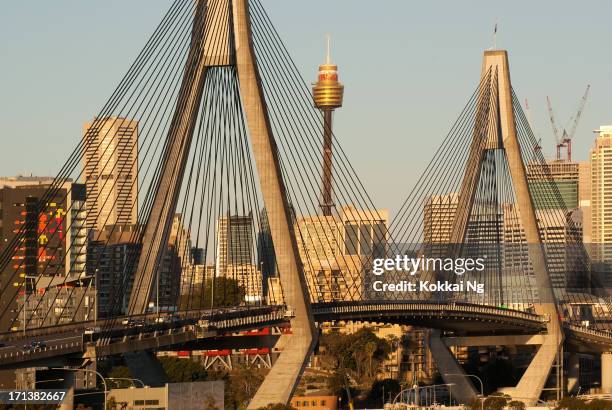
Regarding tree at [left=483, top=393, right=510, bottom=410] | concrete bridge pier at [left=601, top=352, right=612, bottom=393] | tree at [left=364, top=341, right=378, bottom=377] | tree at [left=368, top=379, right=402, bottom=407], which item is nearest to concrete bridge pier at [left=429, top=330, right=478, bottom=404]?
tree at [left=483, top=393, right=510, bottom=410]

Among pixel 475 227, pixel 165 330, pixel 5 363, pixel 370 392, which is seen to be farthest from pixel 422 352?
pixel 5 363

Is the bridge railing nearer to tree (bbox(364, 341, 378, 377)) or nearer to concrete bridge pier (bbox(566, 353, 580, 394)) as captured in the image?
concrete bridge pier (bbox(566, 353, 580, 394))

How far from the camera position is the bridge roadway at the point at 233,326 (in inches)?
3177

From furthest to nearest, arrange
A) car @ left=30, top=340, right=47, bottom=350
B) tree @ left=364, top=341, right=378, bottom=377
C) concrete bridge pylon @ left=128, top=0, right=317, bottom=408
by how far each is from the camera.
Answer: tree @ left=364, top=341, right=378, bottom=377, concrete bridge pylon @ left=128, top=0, right=317, bottom=408, car @ left=30, top=340, right=47, bottom=350

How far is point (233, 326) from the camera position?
9431 cm

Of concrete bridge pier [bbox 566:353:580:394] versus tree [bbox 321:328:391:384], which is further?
tree [bbox 321:328:391:384]

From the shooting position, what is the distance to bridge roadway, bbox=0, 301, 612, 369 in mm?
80688

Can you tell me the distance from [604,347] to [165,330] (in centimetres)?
6069

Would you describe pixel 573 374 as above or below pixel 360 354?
below

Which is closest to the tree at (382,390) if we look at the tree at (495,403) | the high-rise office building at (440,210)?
the high-rise office building at (440,210)

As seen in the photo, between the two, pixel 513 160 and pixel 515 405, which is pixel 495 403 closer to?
pixel 515 405

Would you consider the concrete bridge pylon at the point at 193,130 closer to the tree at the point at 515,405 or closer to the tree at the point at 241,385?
the tree at the point at 515,405

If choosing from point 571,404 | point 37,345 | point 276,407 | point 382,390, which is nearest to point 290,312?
point 276,407

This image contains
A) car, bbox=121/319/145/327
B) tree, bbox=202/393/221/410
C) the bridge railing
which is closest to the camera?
car, bbox=121/319/145/327
